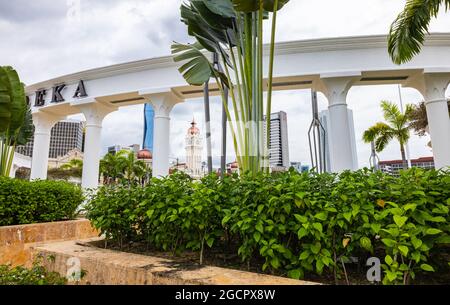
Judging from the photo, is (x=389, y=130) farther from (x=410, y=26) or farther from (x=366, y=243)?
(x=366, y=243)

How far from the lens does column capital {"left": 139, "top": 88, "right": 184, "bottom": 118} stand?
23.1ft

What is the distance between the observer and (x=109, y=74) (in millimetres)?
7605

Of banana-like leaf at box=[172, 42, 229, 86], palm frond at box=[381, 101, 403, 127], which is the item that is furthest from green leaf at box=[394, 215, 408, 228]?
palm frond at box=[381, 101, 403, 127]

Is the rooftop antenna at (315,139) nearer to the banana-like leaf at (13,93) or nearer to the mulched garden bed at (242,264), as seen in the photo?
the mulched garden bed at (242,264)

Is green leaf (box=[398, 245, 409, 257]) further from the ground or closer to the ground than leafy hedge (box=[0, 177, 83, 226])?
closer to the ground

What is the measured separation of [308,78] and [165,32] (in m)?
3.42

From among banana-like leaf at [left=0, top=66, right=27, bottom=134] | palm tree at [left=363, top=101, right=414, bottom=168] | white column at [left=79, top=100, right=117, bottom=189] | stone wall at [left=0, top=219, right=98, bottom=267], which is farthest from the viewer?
palm tree at [left=363, top=101, right=414, bottom=168]

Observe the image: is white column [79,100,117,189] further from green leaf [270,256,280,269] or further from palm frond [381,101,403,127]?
palm frond [381,101,403,127]

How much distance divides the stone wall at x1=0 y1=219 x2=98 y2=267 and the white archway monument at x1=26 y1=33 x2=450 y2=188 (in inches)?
116

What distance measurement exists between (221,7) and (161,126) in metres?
4.56

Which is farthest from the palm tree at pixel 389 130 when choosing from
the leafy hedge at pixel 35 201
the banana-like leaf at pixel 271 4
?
the leafy hedge at pixel 35 201

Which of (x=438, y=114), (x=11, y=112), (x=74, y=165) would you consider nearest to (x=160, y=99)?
(x=11, y=112)

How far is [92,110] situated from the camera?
7855 millimetres
